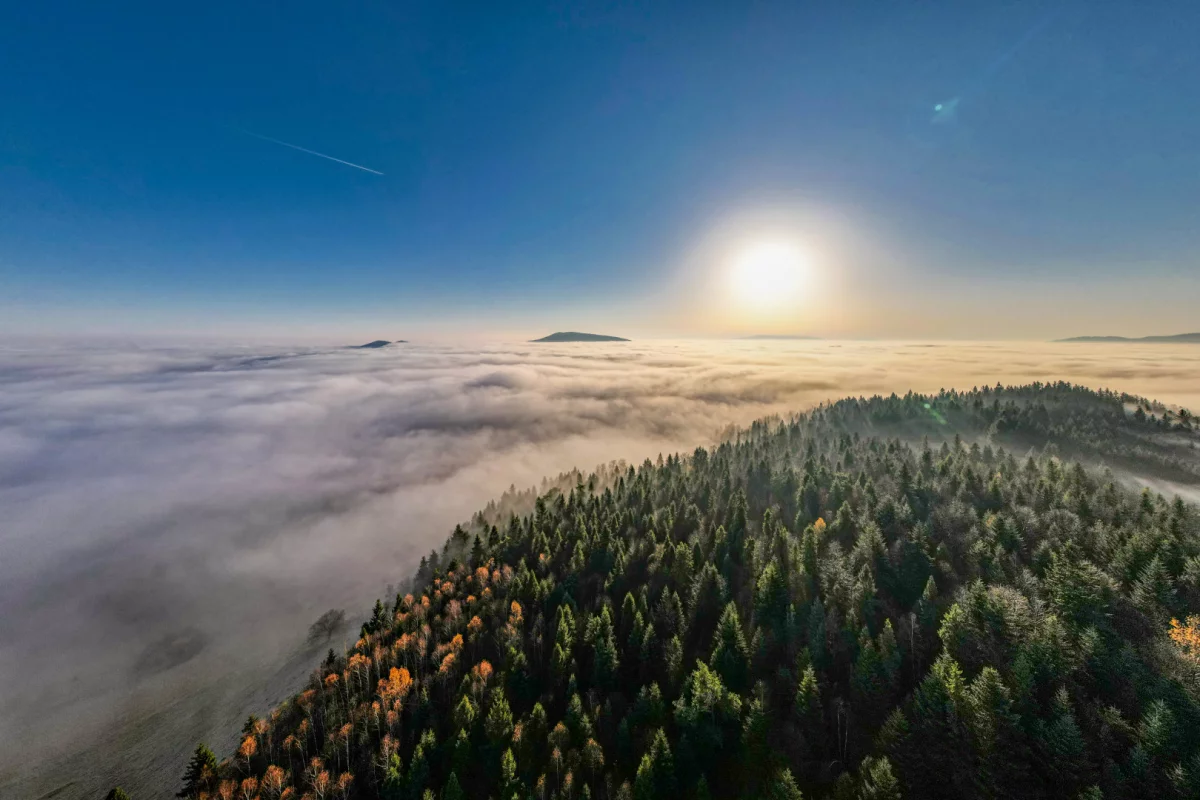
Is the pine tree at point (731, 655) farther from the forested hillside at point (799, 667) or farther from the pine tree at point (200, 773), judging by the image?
the pine tree at point (200, 773)

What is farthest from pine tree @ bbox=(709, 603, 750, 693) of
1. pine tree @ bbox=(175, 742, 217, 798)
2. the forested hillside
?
pine tree @ bbox=(175, 742, 217, 798)

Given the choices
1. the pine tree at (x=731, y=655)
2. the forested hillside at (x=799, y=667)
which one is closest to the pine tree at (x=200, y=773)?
the forested hillside at (x=799, y=667)

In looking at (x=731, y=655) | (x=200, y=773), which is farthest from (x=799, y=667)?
(x=200, y=773)

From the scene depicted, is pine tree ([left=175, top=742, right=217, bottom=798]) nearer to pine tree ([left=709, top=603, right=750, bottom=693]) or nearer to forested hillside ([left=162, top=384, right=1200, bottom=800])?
forested hillside ([left=162, top=384, right=1200, bottom=800])

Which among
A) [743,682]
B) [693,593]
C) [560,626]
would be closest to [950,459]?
[693,593]

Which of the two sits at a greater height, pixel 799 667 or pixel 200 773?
pixel 799 667

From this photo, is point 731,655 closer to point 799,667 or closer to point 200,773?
point 799,667

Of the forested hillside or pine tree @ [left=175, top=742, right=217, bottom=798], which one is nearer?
the forested hillside

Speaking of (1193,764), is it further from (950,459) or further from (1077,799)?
(950,459)
